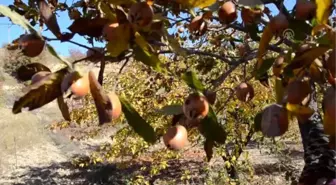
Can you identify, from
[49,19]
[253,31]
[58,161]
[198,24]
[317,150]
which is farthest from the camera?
[58,161]

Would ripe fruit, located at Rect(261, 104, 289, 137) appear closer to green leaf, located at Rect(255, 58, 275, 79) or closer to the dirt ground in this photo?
green leaf, located at Rect(255, 58, 275, 79)

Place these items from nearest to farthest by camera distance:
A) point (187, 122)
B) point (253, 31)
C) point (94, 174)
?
1. point (187, 122)
2. point (253, 31)
3. point (94, 174)

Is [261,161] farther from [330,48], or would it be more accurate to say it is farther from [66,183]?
[330,48]

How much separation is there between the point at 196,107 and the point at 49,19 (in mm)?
208

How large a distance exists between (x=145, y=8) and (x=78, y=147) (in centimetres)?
1028

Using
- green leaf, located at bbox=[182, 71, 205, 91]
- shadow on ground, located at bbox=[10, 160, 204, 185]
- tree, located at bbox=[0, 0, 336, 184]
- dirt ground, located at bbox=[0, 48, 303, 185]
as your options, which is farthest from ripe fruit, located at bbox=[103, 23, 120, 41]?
shadow on ground, located at bbox=[10, 160, 204, 185]

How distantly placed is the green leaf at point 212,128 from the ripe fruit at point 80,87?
0.76 feet

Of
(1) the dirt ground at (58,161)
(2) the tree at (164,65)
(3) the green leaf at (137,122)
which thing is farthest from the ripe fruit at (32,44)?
(1) the dirt ground at (58,161)

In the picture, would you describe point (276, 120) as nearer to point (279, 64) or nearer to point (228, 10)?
point (279, 64)

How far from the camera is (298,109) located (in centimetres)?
51

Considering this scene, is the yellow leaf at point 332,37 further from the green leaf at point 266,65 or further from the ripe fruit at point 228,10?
the ripe fruit at point 228,10

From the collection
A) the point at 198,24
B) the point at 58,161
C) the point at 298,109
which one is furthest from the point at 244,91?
the point at 58,161

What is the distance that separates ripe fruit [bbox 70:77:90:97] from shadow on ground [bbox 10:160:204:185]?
262 inches

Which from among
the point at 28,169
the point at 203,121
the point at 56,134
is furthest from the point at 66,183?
the point at 203,121
